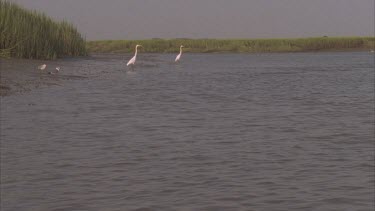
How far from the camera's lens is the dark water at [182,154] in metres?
5.13

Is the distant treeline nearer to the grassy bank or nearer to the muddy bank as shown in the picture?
the muddy bank

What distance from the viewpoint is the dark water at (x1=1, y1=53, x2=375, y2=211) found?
5.13m

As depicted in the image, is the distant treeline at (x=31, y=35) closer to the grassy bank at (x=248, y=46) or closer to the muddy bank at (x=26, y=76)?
the muddy bank at (x=26, y=76)

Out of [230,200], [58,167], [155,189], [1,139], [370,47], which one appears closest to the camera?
[230,200]

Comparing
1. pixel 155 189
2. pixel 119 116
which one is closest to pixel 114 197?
pixel 155 189

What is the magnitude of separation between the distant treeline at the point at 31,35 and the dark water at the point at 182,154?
6950mm

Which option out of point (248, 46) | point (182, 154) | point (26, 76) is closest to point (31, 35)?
point (26, 76)

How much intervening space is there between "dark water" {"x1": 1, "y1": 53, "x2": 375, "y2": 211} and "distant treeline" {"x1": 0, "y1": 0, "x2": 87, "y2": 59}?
6.95m

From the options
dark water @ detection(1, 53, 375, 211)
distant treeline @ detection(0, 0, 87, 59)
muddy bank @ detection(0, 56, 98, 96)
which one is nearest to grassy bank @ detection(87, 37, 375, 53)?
distant treeline @ detection(0, 0, 87, 59)

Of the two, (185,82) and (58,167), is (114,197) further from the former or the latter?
(185,82)

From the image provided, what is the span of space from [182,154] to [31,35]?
15.6 meters

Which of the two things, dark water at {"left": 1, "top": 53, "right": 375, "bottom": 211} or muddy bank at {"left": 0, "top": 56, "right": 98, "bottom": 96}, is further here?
muddy bank at {"left": 0, "top": 56, "right": 98, "bottom": 96}

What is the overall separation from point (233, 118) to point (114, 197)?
17.6 ft

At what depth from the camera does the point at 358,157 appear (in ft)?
22.8
